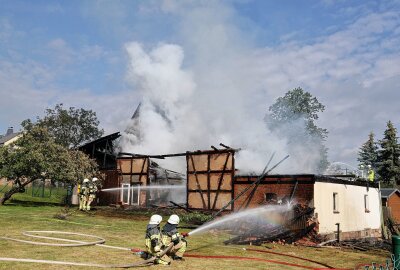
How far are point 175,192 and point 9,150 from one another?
12.6 meters

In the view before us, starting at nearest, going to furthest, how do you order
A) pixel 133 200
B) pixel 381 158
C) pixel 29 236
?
pixel 29 236, pixel 133 200, pixel 381 158

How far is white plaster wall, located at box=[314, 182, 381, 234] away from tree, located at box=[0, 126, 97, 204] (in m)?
17.9

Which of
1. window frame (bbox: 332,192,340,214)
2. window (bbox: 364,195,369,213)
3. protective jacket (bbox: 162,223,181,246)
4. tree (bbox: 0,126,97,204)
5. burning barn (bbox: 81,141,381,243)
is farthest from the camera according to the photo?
tree (bbox: 0,126,97,204)

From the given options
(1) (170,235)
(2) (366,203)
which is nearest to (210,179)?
(2) (366,203)

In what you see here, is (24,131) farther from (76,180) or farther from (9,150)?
(76,180)

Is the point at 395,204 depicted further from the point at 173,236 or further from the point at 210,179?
the point at 173,236

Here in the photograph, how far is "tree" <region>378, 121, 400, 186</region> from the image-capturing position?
52500mm

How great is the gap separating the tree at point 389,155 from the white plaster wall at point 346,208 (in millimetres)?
29698

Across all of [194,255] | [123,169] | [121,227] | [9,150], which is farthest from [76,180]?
[194,255]

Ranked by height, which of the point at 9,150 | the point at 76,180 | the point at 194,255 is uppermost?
the point at 9,150

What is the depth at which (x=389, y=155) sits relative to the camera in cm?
5331

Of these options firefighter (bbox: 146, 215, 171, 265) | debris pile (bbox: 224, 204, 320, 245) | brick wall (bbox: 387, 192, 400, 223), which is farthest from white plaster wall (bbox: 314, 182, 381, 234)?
brick wall (bbox: 387, 192, 400, 223)

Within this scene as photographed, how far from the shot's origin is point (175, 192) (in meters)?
28.1

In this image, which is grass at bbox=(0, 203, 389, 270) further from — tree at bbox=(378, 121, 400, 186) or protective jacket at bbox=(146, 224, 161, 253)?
tree at bbox=(378, 121, 400, 186)
